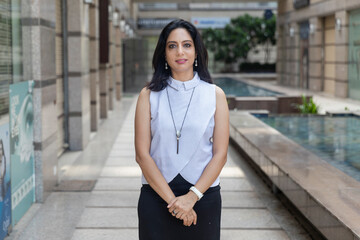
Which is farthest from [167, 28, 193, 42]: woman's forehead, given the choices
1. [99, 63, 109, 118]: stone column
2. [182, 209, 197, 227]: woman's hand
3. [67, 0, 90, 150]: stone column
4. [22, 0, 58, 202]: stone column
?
[99, 63, 109, 118]: stone column

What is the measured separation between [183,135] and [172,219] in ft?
1.27

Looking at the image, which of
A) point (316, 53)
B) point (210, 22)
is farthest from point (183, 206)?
point (210, 22)

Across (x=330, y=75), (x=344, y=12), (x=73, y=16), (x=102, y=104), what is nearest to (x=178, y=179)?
(x=73, y=16)

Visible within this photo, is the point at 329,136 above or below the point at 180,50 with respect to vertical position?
below

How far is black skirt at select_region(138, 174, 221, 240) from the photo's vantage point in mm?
2568

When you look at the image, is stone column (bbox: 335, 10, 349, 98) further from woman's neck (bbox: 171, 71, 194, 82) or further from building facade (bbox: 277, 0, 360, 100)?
woman's neck (bbox: 171, 71, 194, 82)

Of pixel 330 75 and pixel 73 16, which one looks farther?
pixel 330 75

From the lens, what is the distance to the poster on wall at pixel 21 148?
199 inches

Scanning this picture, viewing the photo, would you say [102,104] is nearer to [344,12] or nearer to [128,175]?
Result: [128,175]

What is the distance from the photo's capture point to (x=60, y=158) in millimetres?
8898

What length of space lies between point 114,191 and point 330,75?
61.0 ft

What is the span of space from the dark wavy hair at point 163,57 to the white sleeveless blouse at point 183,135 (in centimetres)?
6

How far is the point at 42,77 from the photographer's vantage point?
19.5ft

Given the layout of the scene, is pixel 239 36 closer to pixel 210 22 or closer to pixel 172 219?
pixel 210 22
